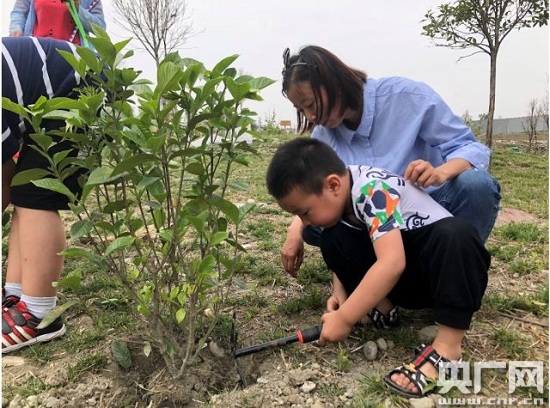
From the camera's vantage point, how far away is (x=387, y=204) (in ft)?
4.97

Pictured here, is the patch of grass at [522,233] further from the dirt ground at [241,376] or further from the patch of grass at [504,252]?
the dirt ground at [241,376]

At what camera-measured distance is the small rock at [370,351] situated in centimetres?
162

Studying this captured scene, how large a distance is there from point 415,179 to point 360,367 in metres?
0.67

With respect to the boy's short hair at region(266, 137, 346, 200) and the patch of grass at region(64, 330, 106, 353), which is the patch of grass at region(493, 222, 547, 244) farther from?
the patch of grass at region(64, 330, 106, 353)

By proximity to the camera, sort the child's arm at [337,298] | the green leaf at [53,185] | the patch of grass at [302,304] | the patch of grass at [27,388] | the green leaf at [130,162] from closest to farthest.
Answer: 1. the green leaf at [130,162]
2. the green leaf at [53,185]
3. the patch of grass at [27,388]
4. the child's arm at [337,298]
5. the patch of grass at [302,304]

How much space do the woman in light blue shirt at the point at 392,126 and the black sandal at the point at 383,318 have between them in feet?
1.50

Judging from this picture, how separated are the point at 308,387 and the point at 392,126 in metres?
1.10

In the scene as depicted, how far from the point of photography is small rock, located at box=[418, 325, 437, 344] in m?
1.69

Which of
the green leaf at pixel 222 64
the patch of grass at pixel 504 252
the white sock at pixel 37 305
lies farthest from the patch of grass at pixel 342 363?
the patch of grass at pixel 504 252

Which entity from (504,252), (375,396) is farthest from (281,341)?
(504,252)

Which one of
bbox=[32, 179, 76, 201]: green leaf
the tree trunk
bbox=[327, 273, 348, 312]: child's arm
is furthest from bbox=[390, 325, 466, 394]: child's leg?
the tree trunk

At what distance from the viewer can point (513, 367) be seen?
1508mm

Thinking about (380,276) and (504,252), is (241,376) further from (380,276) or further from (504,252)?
(504,252)

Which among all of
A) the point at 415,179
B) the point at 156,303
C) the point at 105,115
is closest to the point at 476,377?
the point at 415,179
